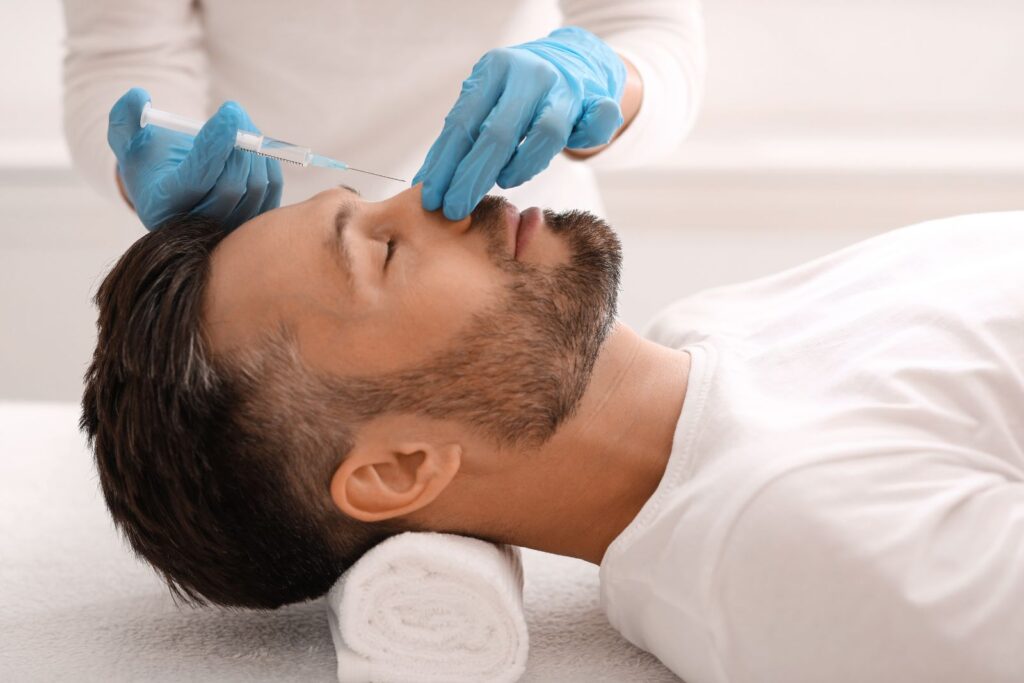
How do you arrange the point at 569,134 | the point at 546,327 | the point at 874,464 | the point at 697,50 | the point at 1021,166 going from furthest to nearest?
the point at 1021,166 → the point at 697,50 → the point at 569,134 → the point at 546,327 → the point at 874,464

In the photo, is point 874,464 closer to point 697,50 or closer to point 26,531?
point 697,50

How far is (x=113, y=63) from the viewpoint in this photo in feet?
5.72

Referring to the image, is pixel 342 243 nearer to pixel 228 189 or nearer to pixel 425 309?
pixel 425 309

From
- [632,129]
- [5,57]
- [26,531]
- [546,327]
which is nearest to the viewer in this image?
[546,327]

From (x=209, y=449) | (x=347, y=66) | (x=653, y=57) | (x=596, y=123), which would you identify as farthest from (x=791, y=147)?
(x=209, y=449)

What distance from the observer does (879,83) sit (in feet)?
8.32

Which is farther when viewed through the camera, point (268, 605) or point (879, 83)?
point (879, 83)

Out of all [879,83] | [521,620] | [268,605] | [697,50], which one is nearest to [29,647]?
[268,605]

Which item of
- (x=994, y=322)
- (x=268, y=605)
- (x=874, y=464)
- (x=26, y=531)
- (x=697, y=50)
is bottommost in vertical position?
(x=26, y=531)

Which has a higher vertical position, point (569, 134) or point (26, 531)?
point (569, 134)

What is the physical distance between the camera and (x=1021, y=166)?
2.45m

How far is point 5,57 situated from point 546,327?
6.78 ft

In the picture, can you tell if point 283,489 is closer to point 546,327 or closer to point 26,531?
point 546,327

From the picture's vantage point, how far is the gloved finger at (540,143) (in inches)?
50.5
